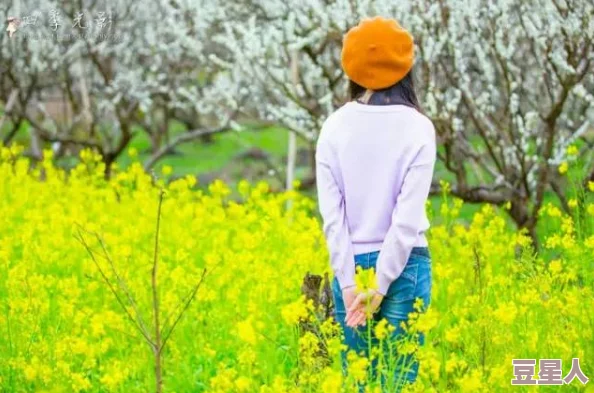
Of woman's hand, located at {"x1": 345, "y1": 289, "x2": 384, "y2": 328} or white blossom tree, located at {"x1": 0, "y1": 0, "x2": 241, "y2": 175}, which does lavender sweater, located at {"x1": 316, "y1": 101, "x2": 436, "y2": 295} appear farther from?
white blossom tree, located at {"x1": 0, "y1": 0, "x2": 241, "y2": 175}

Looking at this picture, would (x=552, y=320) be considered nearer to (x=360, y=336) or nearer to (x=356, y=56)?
(x=360, y=336)

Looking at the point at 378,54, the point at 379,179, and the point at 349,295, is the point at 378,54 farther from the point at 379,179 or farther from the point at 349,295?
the point at 349,295

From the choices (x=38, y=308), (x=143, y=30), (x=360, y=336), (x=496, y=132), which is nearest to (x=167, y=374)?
(x=38, y=308)

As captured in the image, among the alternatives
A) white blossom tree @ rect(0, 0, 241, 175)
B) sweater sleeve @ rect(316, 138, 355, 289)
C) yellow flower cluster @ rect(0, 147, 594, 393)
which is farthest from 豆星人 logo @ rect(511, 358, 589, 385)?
white blossom tree @ rect(0, 0, 241, 175)

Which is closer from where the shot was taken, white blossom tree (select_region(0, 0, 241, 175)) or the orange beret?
the orange beret

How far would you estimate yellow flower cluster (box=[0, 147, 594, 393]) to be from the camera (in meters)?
4.18

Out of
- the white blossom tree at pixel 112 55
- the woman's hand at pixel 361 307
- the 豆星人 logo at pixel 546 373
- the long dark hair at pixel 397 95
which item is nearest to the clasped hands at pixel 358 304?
the woman's hand at pixel 361 307

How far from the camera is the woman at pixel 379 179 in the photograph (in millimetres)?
4027

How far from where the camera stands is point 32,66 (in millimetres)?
11961

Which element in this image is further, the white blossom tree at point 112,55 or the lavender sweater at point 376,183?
the white blossom tree at point 112,55

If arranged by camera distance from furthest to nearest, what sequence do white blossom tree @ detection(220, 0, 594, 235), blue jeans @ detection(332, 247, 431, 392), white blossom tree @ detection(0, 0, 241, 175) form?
white blossom tree @ detection(0, 0, 241, 175) → white blossom tree @ detection(220, 0, 594, 235) → blue jeans @ detection(332, 247, 431, 392)

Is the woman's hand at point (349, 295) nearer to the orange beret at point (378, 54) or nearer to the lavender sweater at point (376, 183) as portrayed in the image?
the lavender sweater at point (376, 183)

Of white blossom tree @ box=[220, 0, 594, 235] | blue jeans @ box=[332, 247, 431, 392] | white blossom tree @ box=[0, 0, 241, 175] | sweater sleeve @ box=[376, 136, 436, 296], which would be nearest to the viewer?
sweater sleeve @ box=[376, 136, 436, 296]

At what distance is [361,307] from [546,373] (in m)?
0.69
